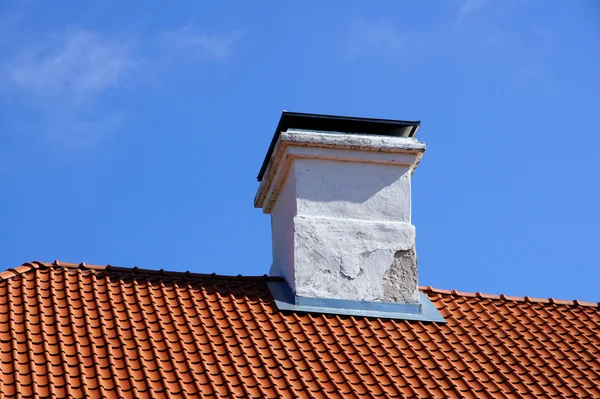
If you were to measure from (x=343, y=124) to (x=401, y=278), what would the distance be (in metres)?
1.67

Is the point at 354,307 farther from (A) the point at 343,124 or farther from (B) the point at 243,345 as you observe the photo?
(A) the point at 343,124

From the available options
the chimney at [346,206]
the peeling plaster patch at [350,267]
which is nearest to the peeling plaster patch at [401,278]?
the chimney at [346,206]

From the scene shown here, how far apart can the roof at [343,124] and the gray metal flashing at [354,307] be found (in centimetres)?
174

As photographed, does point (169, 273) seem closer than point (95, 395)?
No

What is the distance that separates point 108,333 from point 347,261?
262cm

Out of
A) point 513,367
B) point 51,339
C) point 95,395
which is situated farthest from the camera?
point 513,367

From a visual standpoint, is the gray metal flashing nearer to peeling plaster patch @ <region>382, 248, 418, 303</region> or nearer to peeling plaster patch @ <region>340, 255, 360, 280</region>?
peeling plaster patch @ <region>382, 248, 418, 303</region>

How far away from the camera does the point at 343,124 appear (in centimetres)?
1122

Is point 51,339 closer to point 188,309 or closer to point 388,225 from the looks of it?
point 188,309

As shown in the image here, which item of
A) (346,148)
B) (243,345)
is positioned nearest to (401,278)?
(346,148)

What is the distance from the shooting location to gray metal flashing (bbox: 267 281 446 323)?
33.4 ft

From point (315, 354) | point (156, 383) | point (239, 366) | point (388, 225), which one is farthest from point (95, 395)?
point (388, 225)

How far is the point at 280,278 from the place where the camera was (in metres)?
10.9

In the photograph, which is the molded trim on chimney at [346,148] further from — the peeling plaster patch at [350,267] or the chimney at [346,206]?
the peeling plaster patch at [350,267]
